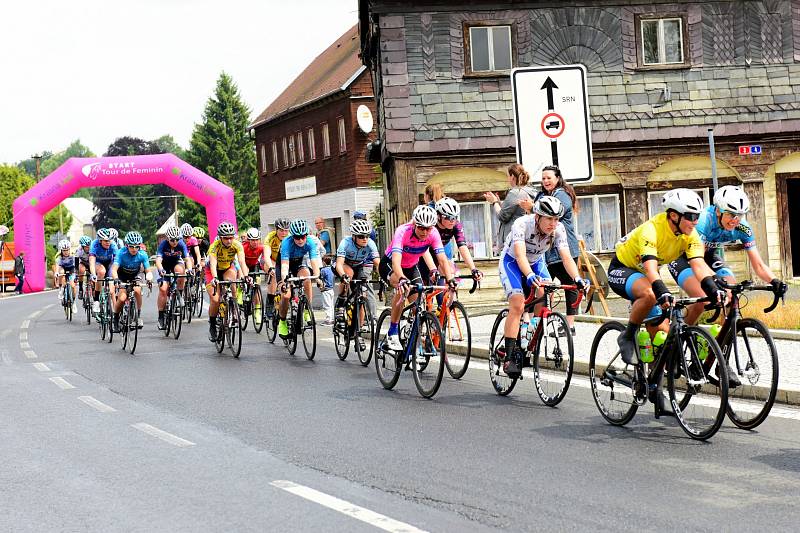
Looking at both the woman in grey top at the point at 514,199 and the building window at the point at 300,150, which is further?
the building window at the point at 300,150

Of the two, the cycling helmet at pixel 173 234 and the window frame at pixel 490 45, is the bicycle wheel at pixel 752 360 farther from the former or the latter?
the window frame at pixel 490 45

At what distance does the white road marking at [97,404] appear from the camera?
11503 millimetres

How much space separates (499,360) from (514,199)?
4.36 meters

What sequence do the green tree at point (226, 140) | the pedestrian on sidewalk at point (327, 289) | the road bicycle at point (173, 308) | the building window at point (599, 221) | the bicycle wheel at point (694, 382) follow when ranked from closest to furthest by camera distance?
the bicycle wheel at point (694, 382)
the pedestrian on sidewalk at point (327, 289)
the road bicycle at point (173, 308)
the building window at point (599, 221)
the green tree at point (226, 140)

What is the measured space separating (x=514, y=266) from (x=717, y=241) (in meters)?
1.94

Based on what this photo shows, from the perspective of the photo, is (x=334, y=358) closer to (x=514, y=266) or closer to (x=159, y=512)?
(x=514, y=266)

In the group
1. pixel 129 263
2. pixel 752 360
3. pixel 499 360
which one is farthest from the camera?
pixel 129 263

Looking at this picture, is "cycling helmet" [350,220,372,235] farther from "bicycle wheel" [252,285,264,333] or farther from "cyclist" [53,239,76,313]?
"cyclist" [53,239,76,313]

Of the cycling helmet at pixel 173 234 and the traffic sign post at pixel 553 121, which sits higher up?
the traffic sign post at pixel 553 121

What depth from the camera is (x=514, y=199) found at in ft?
48.9

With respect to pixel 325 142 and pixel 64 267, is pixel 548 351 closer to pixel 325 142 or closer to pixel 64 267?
pixel 64 267

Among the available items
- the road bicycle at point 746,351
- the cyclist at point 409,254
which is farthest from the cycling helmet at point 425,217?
the road bicycle at point 746,351

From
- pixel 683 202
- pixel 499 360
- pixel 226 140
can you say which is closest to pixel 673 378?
pixel 683 202

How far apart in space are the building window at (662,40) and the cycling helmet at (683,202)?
61.1 ft
